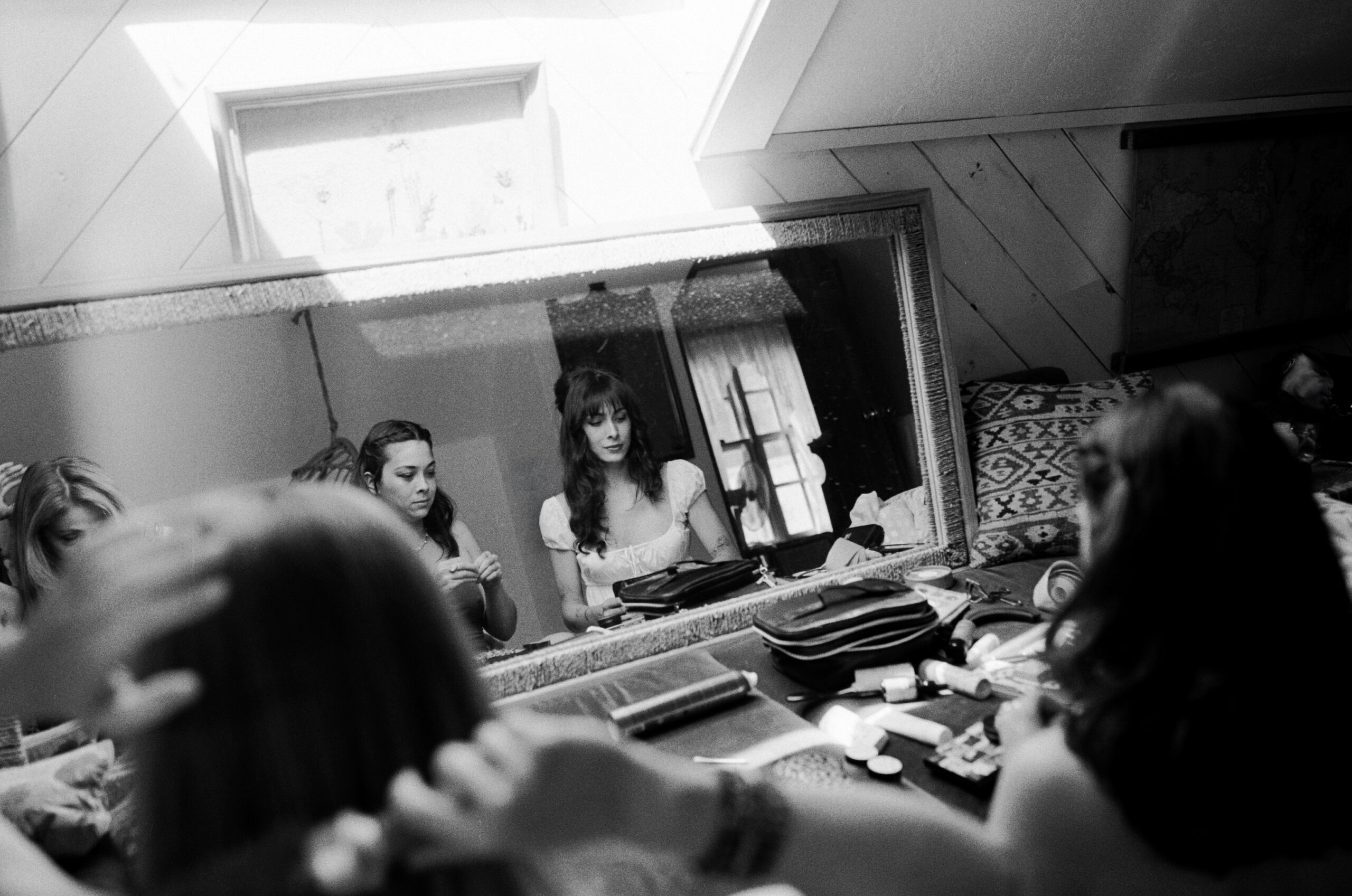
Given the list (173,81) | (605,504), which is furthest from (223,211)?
(605,504)

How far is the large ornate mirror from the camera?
1554 millimetres

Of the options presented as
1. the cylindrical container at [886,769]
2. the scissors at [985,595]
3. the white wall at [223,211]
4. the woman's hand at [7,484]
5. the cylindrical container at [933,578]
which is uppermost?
the white wall at [223,211]

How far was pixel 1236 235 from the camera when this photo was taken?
2.67m

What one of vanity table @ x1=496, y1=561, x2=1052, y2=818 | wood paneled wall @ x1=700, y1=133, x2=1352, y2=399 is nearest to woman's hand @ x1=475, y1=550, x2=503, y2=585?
vanity table @ x1=496, y1=561, x2=1052, y2=818

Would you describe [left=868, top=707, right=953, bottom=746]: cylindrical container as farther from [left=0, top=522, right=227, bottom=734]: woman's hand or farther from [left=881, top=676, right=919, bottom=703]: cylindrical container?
[left=0, top=522, right=227, bottom=734]: woman's hand

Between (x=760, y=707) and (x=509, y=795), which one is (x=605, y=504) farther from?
(x=509, y=795)

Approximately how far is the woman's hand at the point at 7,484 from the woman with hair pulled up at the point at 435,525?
0.52 metres

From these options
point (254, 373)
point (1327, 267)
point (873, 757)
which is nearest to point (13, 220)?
point (254, 373)

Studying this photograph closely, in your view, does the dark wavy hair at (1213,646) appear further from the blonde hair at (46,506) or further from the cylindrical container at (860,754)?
the blonde hair at (46,506)

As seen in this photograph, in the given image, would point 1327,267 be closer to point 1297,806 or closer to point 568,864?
point 1297,806

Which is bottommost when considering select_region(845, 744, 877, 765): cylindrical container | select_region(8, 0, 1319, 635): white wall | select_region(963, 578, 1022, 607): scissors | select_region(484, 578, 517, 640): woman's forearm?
select_region(845, 744, 877, 765): cylindrical container

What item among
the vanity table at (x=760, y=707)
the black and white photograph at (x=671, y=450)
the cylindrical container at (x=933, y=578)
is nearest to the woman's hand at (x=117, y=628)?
the black and white photograph at (x=671, y=450)

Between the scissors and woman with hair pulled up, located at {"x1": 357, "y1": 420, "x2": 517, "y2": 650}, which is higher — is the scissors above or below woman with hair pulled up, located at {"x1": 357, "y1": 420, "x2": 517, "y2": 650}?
below

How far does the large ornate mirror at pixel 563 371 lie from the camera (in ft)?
5.10
